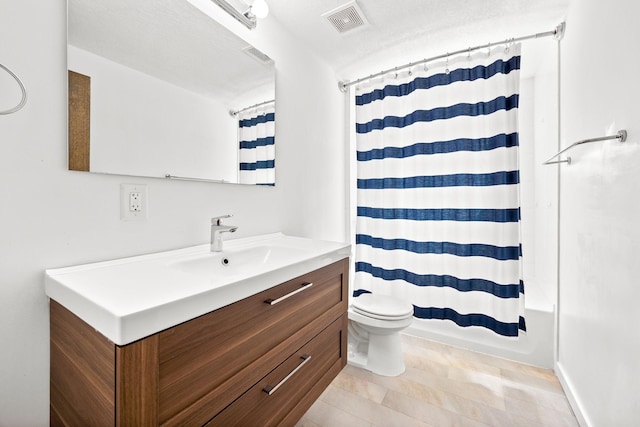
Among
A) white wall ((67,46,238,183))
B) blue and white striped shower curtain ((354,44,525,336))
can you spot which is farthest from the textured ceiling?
white wall ((67,46,238,183))

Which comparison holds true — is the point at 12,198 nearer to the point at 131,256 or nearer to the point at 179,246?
the point at 131,256

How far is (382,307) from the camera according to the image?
1.78m

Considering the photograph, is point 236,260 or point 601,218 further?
point 236,260

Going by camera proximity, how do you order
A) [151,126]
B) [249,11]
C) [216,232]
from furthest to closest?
[249,11]
[216,232]
[151,126]

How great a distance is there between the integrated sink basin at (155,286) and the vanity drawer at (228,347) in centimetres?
4

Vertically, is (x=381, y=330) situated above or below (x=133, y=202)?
below

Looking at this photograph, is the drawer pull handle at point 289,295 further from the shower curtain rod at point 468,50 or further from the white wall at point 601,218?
the shower curtain rod at point 468,50

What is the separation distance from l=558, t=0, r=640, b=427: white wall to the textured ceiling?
24 cm

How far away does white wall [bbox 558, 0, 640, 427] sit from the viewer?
0.93m

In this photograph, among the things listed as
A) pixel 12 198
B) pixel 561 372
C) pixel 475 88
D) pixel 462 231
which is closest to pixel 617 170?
pixel 462 231

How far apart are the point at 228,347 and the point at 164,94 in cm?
104

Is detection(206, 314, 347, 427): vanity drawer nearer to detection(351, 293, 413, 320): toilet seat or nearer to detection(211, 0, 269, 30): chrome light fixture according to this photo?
detection(351, 293, 413, 320): toilet seat

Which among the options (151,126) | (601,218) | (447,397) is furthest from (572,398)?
(151,126)

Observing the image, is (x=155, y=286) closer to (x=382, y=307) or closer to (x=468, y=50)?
(x=382, y=307)
